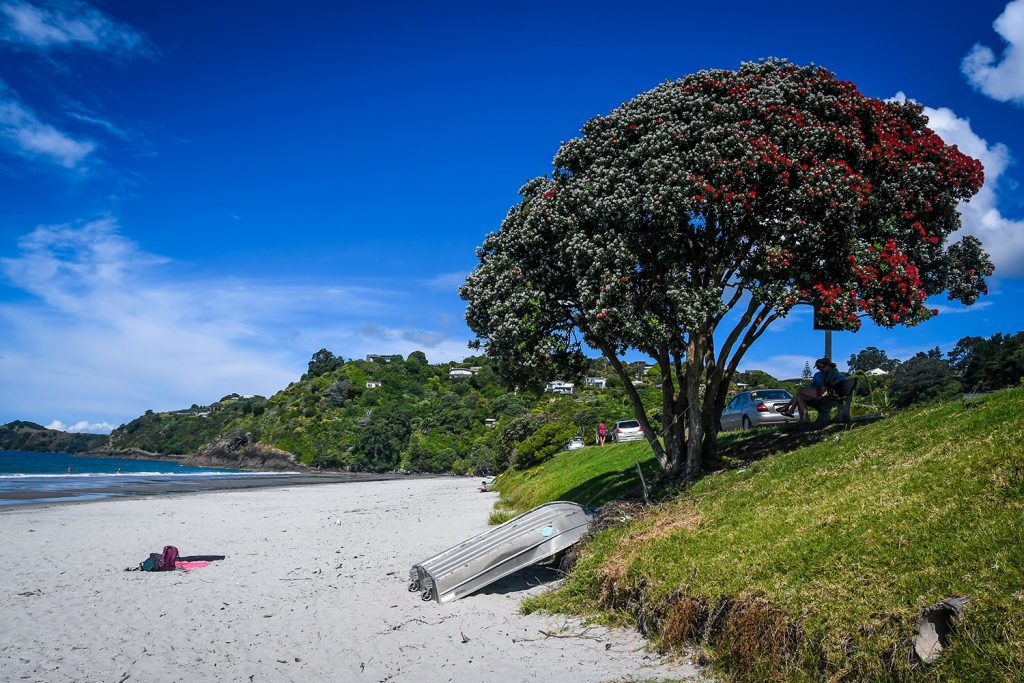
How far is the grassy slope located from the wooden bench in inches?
104

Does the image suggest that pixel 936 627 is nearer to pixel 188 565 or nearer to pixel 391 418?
pixel 188 565

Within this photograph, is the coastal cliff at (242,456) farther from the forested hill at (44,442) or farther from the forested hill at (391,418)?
the forested hill at (44,442)

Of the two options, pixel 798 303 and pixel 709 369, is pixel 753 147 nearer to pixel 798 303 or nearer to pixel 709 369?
pixel 798 303

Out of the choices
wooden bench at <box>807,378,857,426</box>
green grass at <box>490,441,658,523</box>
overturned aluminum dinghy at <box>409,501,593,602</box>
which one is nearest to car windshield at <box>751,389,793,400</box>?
green grass at <box>490,441,658,523</box>

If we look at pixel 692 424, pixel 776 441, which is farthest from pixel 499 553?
pixel 776 441

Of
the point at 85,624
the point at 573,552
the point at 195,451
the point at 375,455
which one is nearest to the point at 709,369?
the point at 573,552

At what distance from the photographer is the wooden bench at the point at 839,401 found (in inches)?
532

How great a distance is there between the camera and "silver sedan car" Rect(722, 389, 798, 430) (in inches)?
779

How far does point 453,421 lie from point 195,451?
7264 centimetres

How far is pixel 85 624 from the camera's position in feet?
30.2

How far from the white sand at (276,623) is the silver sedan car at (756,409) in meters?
9.96

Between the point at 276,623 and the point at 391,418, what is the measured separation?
309 ft

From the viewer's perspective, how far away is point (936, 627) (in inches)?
195

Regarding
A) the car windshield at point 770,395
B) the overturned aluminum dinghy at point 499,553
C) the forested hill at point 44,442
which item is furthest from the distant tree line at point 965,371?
the forested hill at point 44,442
